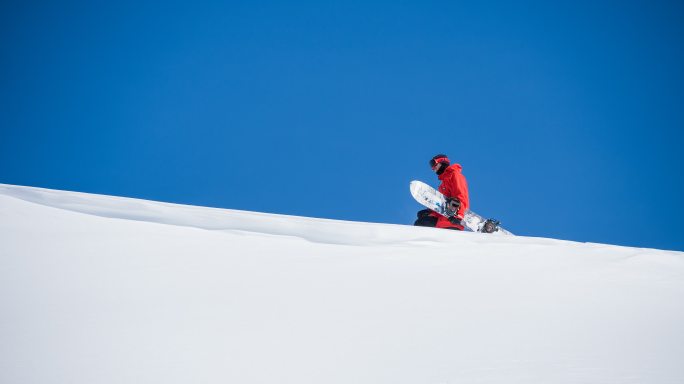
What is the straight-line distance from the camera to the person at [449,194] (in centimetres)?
658

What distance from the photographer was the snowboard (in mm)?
6832

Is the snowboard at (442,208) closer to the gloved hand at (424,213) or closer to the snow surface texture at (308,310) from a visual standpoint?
the gloved hand at (424,213)

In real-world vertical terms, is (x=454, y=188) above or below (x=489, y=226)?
above

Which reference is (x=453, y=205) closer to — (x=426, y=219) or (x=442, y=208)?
(x=442, y=208)

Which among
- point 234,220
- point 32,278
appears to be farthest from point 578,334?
point 234,220

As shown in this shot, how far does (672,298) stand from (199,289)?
248 centimetres

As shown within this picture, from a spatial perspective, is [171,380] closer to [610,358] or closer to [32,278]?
[32,278]

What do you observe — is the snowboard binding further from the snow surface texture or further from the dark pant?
the snow surface texture

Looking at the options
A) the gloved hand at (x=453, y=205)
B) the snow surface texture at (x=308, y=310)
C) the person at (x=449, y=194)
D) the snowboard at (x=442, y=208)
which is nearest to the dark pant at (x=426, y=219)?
the person at (x=449, y=194)

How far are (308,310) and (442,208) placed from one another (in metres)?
5.05

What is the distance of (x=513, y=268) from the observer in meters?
2.96

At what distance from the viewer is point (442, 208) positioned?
6.84 metres

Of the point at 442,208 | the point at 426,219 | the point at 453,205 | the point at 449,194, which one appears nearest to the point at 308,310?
the point at 453,205

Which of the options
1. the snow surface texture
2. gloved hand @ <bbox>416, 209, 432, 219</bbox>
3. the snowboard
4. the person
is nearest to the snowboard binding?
the snowboard
